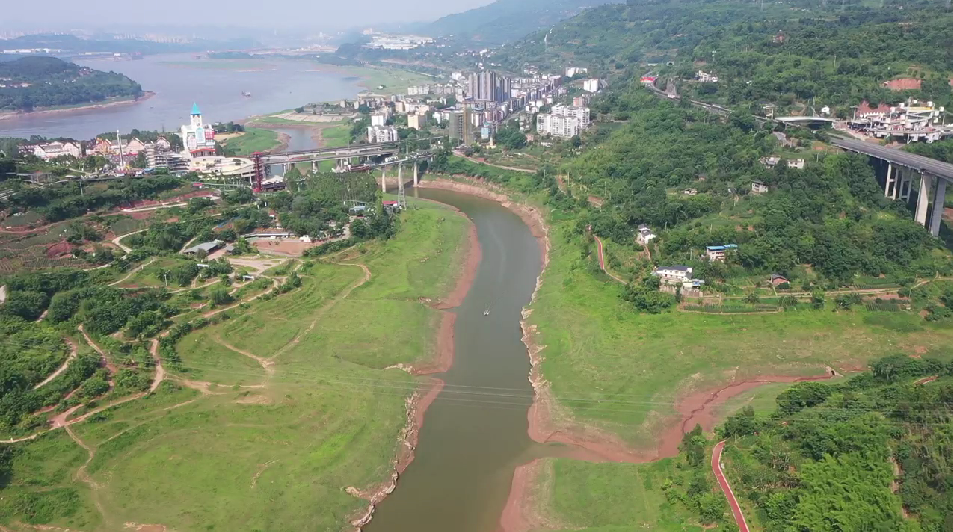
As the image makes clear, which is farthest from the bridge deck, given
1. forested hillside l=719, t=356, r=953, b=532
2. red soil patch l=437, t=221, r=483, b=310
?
red soil patch l=437, t=221, r=483, b=310

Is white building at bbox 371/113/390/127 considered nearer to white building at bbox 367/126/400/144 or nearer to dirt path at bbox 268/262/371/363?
white building at bbox 367/126/400/144

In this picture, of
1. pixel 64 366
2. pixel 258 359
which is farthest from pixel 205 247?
pixel 64 366

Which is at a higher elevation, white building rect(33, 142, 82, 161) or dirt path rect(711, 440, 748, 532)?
white building rect(33, 142, 82, 161)

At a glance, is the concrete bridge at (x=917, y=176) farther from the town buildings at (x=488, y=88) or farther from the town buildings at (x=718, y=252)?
the town buildings at (x=488, y=88)

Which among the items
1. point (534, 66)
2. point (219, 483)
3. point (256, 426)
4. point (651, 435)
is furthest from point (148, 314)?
point (534, 66)

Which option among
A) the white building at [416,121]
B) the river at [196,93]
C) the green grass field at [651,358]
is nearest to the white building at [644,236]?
the green grass field at [651,358]
